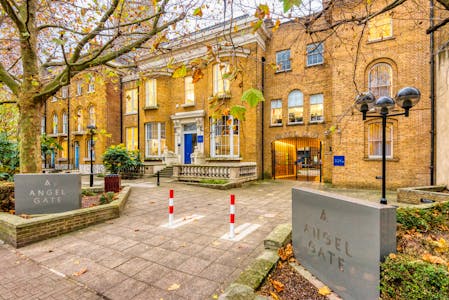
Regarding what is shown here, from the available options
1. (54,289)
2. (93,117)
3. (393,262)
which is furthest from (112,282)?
(93,117)

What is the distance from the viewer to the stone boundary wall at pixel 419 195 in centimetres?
783

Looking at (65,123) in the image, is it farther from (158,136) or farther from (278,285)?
(278,285)

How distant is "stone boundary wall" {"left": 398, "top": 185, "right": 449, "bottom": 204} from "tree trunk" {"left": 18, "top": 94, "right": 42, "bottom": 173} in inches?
519

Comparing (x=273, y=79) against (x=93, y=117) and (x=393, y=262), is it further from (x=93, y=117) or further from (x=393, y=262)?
(x=93, y=117)

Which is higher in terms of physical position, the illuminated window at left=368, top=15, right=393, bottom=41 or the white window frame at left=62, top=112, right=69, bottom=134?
the illuminated window at left=368, top=15, right=393, bottom=41

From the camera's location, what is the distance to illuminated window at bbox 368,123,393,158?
38.4ft

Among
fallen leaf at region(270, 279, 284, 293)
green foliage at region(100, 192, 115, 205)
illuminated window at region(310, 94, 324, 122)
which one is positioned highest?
illuminated window at region(310, 94, 324, 122)

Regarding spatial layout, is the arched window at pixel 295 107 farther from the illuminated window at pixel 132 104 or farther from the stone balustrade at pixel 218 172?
the illuminated window at pixel 132 104

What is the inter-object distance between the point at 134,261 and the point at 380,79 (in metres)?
14.1

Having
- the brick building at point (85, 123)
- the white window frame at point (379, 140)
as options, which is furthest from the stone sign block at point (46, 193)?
the brick building at point (85, 123)

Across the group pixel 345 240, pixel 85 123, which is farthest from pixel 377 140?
pixel 85 123

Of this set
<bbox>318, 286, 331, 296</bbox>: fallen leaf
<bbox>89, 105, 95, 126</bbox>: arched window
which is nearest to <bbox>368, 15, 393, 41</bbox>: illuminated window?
<bbox>318, 286, 331, 296</bbox>: fallen leaf

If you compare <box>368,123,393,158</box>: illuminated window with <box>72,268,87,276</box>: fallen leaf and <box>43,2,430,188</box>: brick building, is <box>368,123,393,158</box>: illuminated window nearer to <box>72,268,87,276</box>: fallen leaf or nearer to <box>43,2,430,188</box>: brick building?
<box>43,2,430,188</box>: brick building

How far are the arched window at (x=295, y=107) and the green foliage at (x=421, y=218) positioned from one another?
10991mm
